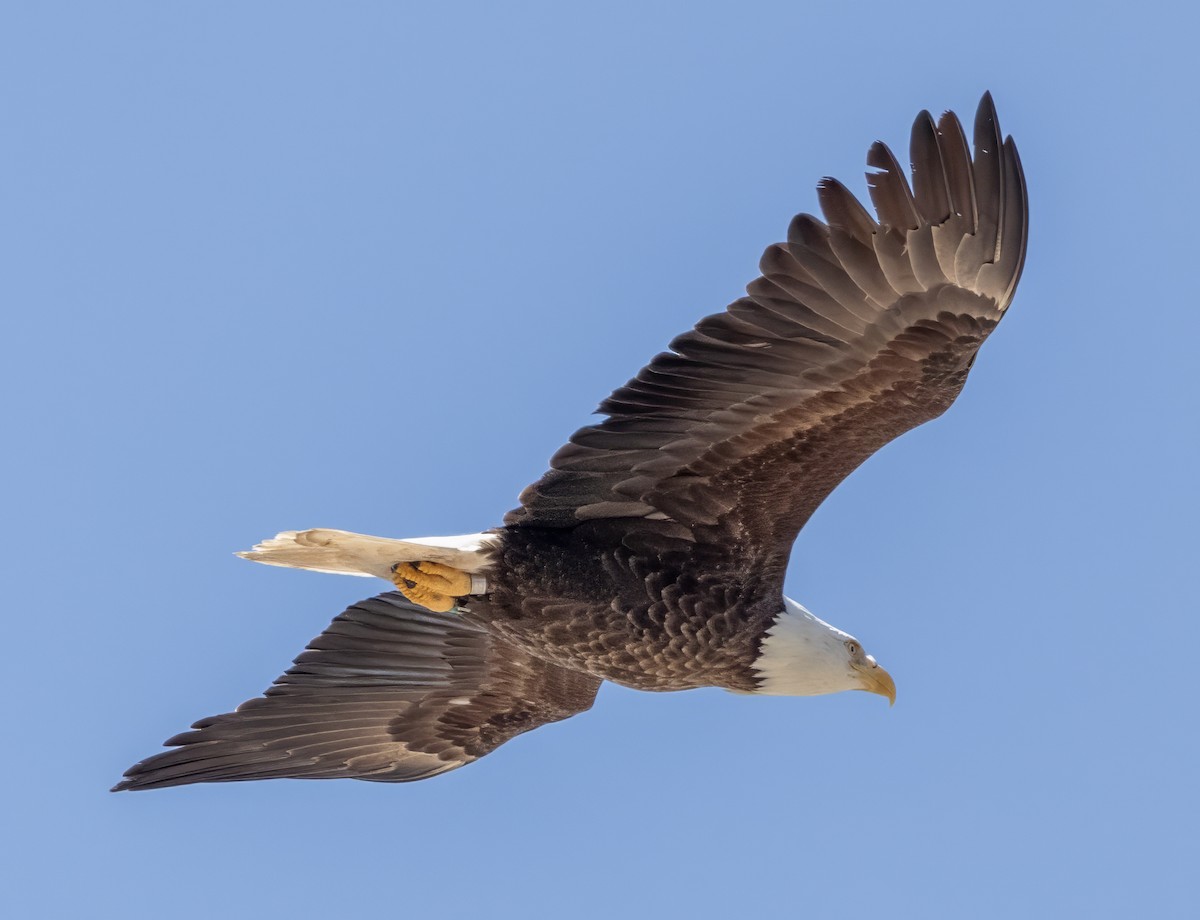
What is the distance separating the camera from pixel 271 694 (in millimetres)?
11234

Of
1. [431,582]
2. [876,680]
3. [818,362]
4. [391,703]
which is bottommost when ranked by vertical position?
[876,680]

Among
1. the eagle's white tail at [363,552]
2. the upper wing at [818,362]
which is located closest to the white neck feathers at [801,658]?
the upper wing at [818,362]

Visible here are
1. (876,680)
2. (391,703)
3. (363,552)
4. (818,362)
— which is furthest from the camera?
(391,703)

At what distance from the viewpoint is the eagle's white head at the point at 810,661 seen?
33.2 feet

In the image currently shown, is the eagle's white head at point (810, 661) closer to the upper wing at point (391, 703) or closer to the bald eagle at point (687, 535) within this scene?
the bald eagle at point (687, 535)

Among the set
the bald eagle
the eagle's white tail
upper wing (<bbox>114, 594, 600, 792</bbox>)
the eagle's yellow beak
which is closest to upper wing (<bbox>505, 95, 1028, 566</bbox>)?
the bald eagle

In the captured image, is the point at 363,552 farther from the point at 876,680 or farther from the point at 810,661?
the point at 876,680

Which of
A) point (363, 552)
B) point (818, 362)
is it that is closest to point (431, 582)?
point (363, 552)

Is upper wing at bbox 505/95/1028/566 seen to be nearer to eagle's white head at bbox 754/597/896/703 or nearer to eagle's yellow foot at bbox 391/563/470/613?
eagle's white head at bbox 754/597/896/703

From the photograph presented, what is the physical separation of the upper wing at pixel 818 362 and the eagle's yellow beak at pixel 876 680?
0.87 metres

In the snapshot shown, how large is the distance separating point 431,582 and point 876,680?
2259mm

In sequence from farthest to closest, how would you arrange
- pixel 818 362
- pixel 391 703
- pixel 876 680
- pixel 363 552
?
pixel 391 703 < pixel 876 680 < pixel 363 552 < pixel 818 362

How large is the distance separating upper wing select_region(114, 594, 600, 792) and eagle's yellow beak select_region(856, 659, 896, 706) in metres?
1.72

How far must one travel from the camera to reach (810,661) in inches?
400
